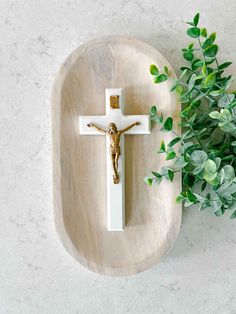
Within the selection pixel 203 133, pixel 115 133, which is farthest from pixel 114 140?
pixel 203 133

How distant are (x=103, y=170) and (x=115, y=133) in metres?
0.09

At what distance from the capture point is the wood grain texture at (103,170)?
0.92 m

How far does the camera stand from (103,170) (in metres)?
0.94

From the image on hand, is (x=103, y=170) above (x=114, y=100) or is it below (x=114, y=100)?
below

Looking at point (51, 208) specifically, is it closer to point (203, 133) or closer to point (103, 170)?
point (103, 170)

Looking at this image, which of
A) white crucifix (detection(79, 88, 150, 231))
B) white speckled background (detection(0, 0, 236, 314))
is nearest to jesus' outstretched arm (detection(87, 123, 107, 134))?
white crucifix (detection(79, 88, 150, 231))

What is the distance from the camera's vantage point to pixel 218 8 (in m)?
0.93

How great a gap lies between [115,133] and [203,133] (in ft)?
0.55

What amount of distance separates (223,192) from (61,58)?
418 millimetres

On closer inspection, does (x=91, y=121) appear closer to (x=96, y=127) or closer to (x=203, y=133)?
(x=96, y=127)

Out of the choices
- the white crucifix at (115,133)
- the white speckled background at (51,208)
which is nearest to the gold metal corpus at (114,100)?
the white crucifix at (115,133)

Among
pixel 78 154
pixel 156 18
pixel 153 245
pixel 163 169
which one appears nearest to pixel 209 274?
pixel 153 245

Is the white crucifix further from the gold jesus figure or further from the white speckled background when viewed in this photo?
the white speckled background

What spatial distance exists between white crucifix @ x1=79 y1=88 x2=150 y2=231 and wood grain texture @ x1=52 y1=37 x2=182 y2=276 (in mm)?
22
